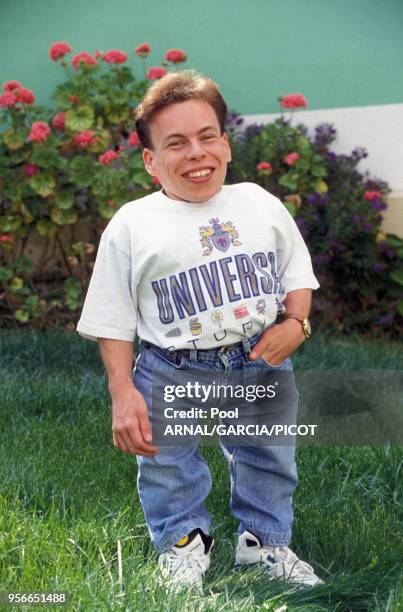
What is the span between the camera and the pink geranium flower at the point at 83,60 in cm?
509

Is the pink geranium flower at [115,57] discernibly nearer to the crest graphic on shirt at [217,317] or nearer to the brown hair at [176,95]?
the brown hair at [176,95]

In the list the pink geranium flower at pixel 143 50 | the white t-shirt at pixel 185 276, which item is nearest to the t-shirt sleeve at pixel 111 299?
the white t-shirt at pixel 185 276

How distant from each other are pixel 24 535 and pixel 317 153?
354cm

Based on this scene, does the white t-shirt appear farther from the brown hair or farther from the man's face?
the brown hair

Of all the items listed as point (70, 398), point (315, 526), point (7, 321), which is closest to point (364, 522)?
point (315, 526)

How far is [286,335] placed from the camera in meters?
2.24

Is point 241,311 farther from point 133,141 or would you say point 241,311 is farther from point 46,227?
point 46,227

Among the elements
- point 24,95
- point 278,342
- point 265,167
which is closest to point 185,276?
point 278,342

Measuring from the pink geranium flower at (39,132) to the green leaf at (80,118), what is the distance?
6.5 inches

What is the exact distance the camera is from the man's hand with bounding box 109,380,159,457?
2.12 meters

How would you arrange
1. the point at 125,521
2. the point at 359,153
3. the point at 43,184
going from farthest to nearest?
the point at 359,153, the point at 43,184, the point at 125,521

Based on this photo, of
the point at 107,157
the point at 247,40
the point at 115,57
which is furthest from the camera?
the point at 247,40

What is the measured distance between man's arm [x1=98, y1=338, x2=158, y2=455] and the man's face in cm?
40

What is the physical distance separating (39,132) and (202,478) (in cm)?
310
